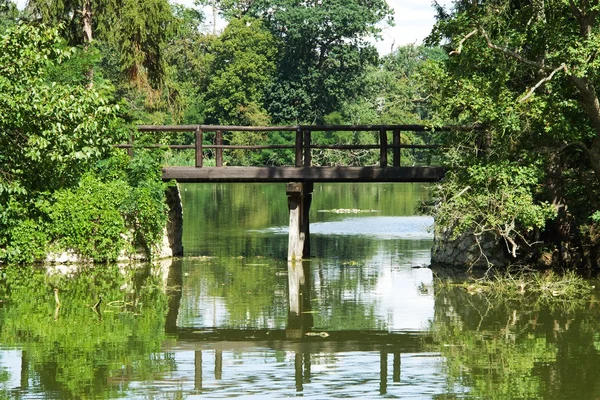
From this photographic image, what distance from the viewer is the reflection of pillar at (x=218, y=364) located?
13.8 m

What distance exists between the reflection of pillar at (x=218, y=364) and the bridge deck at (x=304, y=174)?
10.3m

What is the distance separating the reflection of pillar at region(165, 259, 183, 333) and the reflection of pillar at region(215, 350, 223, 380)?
1.88 m

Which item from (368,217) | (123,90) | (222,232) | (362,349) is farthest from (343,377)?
(123,90)

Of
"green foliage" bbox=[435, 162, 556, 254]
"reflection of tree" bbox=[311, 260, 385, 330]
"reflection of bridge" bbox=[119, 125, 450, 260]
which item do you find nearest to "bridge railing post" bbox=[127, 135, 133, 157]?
"reflection of bridge" bbox=[119, 125, 450, 260]

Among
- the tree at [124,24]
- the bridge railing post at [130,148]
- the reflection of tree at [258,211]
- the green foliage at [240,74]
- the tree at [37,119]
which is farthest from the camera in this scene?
the green foliage at [240,74]

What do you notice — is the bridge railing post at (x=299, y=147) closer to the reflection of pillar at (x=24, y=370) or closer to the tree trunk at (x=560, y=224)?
the tree trunk at (x=560, y=224)

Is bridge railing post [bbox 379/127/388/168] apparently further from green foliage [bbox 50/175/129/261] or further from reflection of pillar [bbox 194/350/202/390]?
reflection of pillar [bbox 194/350/202/390]

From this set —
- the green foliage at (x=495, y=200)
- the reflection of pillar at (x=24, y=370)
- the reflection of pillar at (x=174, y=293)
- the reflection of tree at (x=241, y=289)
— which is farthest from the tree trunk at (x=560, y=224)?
the reflection of pillar at (x=24, y=370)

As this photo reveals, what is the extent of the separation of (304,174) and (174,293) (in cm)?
564

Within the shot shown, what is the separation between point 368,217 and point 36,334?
26297 millimetres

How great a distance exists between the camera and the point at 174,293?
2083 centimetres

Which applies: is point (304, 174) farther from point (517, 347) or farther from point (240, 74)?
point (240, 74)

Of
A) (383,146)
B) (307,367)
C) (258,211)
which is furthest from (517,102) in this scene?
(258,211)

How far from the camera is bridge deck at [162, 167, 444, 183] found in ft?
81.9
